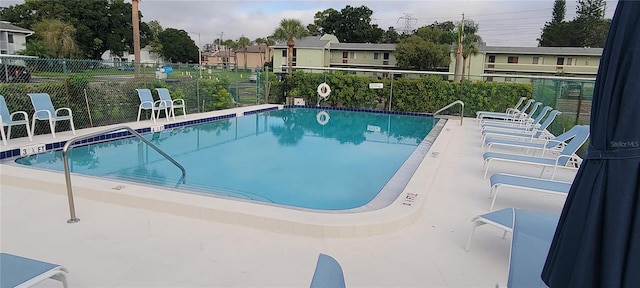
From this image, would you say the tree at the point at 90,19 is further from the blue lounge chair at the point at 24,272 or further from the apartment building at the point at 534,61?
the blue lounge chair at the point at 24,272

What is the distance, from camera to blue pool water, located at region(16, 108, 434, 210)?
18.8 feet

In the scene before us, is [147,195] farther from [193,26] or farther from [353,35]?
[193,26]

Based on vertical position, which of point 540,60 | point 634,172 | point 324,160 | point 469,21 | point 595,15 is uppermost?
point 595,15

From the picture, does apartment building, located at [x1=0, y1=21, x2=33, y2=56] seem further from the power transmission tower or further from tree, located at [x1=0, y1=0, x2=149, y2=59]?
the power transmission tower

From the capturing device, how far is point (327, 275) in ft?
4.86

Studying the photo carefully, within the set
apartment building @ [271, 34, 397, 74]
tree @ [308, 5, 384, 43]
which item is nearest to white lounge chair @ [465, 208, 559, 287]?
apartment building @ [271, 34, 397, 74]

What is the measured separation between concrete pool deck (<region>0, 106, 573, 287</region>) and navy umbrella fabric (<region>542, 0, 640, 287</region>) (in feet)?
4.94

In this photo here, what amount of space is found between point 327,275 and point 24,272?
1.72 metres

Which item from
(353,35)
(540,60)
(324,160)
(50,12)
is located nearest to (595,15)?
(540,60)

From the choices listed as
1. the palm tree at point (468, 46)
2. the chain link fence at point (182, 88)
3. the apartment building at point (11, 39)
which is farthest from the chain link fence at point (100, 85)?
the apartment building at point (11, 39)

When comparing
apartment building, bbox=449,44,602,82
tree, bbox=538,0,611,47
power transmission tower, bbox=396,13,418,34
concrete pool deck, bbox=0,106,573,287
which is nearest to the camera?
concrete pool deck, bbox=0,106,573,287

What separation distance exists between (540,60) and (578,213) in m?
37.7

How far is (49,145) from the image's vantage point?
22.0 feet

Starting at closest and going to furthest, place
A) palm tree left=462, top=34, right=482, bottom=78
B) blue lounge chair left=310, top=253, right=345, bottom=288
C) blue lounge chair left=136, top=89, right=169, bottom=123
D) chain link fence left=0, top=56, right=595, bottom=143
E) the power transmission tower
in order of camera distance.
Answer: blue lounge chair left=310, top=253, right=345, bottom=288, chain link fence left=0, top=56, right=595, bottom=143, blue lounge chair left=136, top=89, right=169, bottom=123, palm tree left=462, top=34, right=482, bottom=78, the power transmission tower
